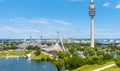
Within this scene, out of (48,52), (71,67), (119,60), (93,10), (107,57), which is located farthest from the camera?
(48,52)

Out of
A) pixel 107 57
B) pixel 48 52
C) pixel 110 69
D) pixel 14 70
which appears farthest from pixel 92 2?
pixel 110 69

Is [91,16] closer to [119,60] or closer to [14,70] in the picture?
[14,70]

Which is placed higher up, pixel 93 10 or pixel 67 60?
pixel 93 10

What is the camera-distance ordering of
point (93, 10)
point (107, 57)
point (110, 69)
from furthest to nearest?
point (93, 10)
point (107, 57)
point (110, 69)

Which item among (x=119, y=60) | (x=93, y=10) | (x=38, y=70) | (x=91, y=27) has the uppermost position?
(x=93, y=10)

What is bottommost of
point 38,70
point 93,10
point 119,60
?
point 38,70

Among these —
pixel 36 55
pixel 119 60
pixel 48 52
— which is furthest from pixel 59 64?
pixel 48 52

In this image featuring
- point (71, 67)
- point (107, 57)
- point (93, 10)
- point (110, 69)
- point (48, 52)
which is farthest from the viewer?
point (48, 52)

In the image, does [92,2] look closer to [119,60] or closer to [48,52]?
[48,52]

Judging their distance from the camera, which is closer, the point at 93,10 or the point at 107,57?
the point at 107,57
